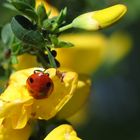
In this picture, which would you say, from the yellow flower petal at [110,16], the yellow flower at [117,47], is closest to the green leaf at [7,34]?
the yellow flower petal at [110,16]

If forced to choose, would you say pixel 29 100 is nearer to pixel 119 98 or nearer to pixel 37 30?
pixel 37 30

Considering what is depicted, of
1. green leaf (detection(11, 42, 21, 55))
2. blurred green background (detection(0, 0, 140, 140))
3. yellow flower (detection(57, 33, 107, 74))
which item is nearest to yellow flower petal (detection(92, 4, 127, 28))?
green leaf (detection(11, 42, 21, 55))

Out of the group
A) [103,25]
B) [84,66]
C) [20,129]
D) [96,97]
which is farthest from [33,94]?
[96,97]

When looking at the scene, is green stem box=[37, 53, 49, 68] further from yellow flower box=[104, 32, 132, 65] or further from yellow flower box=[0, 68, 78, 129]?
yellow flower box=[104, 32, 132, 65]

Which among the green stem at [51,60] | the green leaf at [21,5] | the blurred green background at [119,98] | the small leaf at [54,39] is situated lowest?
the blurred green background at [119,98]

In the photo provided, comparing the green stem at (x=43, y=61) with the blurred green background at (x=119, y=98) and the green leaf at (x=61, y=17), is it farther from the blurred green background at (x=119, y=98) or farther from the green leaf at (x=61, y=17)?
the blurred green background at (x=119, y=98)

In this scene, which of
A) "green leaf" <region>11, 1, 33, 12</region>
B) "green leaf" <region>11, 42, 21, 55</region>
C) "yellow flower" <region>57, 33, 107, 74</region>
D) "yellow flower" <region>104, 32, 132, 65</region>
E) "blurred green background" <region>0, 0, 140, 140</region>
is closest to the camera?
"green leaf" <region>11, 1, 33, 12</region>
